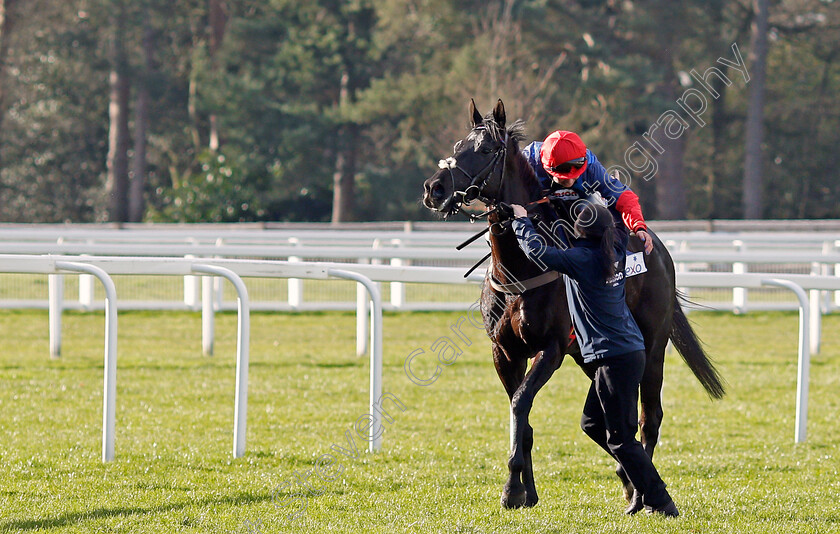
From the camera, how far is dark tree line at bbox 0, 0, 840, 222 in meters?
25.9

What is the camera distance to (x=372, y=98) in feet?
88.2

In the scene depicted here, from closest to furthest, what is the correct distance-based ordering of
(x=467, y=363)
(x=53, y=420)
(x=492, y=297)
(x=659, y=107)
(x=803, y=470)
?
(x=492, y=297)
(x=803, y=470)
(x=53, y=420)
(x=467, y=363)
(x=659, y=107)

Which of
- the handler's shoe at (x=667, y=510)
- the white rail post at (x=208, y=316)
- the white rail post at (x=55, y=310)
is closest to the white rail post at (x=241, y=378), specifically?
the handler's shoe at (x=667, y=510)

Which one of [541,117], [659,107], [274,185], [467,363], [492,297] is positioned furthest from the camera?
[274,185]

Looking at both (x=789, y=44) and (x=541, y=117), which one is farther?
(x=789, y=44)

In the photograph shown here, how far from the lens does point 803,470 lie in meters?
4.99

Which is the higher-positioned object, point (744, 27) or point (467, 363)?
point (744, 27)

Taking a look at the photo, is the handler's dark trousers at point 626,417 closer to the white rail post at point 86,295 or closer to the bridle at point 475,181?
A: the bridle at point 475,181

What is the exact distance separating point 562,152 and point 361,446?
2119 millimetres

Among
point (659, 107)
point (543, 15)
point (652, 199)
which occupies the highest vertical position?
point (543, 15)

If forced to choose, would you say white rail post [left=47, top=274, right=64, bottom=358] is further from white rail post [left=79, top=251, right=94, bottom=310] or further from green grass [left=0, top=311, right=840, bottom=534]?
white rail post [left=79, top=251, right=94, bottom=310]

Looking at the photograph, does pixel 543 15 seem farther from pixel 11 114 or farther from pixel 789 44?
pixel 11 114

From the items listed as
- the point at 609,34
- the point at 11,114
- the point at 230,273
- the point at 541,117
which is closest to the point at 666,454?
the point at 230,273

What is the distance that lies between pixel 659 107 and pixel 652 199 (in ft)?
15.3
